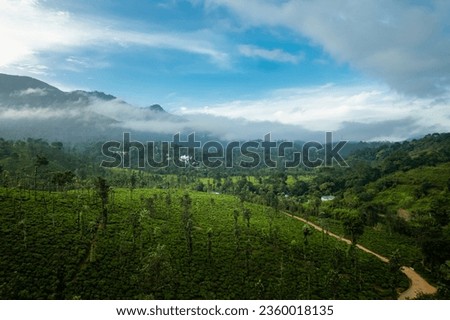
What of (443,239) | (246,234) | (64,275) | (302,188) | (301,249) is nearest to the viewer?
(64,275)

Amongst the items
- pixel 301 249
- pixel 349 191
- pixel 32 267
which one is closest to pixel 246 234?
pixel 301 249

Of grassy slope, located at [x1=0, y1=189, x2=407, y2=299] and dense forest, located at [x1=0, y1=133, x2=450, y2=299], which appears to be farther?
dense forest, located at [x1=0, y1=133, x2=450, y2=299]

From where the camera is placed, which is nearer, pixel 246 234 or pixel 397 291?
pixel 397 291

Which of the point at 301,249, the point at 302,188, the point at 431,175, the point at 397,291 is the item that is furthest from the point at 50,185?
the point at 431,175

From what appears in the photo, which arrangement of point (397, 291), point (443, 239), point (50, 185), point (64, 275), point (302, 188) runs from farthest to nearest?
point (302, 188) < point (50, 185) < point (443, 239) < point (397, 291) < point (64, 275)

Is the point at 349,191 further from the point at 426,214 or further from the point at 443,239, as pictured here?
the point at 443,239

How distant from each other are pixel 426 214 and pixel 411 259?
116 ft

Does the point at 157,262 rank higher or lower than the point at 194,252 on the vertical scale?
higher

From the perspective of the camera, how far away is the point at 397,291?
5091 cm

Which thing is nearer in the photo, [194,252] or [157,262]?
[157,262]

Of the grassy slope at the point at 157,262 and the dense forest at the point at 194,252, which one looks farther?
the dense forest at the point at 194,252

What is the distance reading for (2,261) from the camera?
142ft
